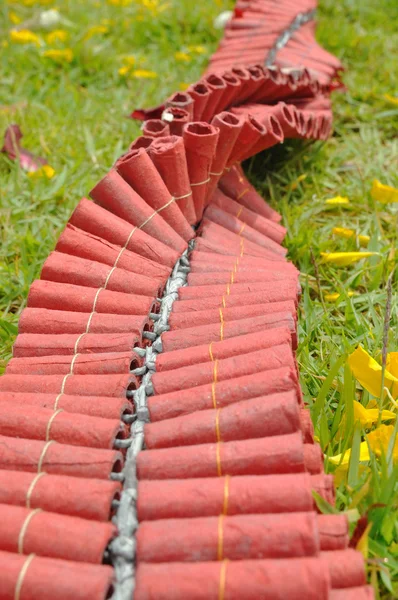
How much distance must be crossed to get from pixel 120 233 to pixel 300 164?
120cm

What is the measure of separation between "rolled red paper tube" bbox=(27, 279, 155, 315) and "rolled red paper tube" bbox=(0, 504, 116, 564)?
2.14 feet

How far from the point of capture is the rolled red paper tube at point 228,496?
3.88ft

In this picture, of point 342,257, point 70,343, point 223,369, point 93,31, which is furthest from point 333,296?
point 93,31

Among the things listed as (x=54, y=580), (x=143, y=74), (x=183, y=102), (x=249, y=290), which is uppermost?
(x=183, y=102)

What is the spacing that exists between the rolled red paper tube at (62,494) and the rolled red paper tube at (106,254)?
70 cm

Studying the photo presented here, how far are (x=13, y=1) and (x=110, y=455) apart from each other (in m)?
3.84

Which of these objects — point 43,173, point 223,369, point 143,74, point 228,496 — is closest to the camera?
point 228,496

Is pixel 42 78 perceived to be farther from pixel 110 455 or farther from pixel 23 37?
pixel 110 455

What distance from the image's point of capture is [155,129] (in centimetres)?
214

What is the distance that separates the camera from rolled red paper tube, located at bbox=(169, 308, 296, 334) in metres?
1.68

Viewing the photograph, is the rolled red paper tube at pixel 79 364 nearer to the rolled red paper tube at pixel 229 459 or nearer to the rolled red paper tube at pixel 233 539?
the rolled red paper tube at pixel 229 459

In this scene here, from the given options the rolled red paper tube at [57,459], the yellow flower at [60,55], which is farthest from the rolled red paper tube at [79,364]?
the yellow flower at [60,55]

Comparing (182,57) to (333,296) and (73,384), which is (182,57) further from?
(73,384)

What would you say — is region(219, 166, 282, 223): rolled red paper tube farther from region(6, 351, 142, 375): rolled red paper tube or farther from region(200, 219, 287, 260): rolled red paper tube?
region(6, 351, 142, 375): rolled red paper tube
